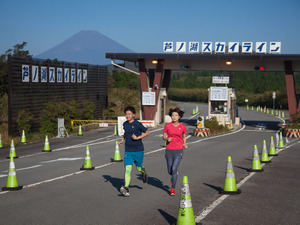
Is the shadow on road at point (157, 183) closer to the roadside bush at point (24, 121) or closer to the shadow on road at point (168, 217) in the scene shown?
the shadow on road at point (168, 217)

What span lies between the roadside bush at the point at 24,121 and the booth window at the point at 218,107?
51.0ft

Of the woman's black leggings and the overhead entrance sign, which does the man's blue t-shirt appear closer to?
the woman's black leggings

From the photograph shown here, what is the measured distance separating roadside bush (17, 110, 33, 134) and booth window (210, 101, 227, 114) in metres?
15.5

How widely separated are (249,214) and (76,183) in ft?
16.9

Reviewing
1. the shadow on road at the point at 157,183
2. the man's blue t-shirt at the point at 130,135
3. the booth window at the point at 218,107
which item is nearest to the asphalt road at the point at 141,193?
the shadow on road at the point at 157,183

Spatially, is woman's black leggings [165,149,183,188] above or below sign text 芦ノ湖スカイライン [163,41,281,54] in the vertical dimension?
below

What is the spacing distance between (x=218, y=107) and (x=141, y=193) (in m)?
29.5

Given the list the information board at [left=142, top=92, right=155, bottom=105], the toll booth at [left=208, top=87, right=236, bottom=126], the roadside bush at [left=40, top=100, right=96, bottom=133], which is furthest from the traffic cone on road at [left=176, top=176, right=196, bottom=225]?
the information board at [left=142, top=92, right=155, bottom=105]

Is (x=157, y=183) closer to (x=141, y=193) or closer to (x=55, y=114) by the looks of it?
(x=141, y=193)

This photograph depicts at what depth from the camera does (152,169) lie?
1531 centimetres

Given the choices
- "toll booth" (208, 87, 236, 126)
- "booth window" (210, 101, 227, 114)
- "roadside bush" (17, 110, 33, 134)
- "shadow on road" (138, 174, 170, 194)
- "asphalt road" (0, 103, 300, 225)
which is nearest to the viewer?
"asphalt road" (0, 103, 300, 225)

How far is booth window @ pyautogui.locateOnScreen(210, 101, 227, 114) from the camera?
39.5 m

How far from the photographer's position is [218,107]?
39875 millimetres

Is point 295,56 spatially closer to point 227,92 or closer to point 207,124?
point 227,92
